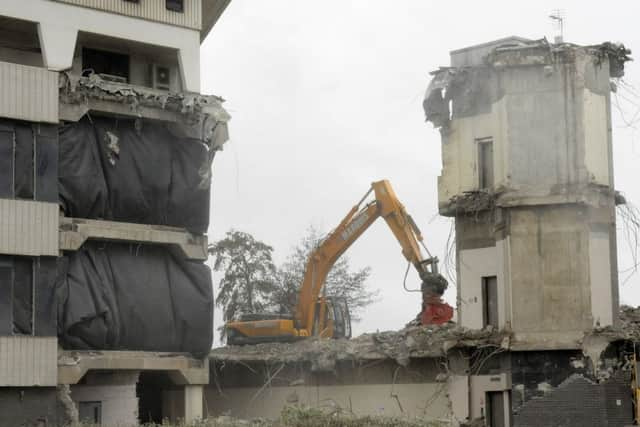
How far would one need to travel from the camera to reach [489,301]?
139ft

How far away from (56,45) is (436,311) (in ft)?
53.9

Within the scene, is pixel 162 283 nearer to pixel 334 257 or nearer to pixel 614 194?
pixel 334 257

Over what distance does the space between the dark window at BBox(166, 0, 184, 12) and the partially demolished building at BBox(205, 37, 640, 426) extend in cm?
895

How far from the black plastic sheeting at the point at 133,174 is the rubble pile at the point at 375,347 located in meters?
6.26

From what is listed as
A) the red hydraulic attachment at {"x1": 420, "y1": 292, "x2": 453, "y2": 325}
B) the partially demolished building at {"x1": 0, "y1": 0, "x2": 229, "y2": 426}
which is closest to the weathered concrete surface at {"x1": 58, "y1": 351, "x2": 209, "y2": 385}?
the partially demolished building at {"x1": 0, "y1": 0, "x2": 229, "y2": 426}

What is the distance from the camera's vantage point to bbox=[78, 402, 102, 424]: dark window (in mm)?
40594

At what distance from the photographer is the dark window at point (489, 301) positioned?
1655 inches

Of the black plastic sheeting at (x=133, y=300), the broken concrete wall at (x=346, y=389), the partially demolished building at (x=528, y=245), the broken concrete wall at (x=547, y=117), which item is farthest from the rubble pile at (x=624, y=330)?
the black plastic sheeting at (x=133, y=300)

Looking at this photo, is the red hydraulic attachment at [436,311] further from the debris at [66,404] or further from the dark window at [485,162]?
the debris at [66,404]

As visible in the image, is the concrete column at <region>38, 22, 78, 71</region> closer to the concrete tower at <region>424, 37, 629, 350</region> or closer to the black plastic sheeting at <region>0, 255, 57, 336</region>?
the black plastic sheeting at <region>0, 255, 57, 336</region>

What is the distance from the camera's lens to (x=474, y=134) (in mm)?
42625

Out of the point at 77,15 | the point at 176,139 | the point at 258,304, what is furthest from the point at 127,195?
the point at 258,304

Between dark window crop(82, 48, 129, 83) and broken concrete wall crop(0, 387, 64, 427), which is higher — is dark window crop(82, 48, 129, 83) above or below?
above

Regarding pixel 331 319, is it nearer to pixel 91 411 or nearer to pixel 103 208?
pixel 91 411
